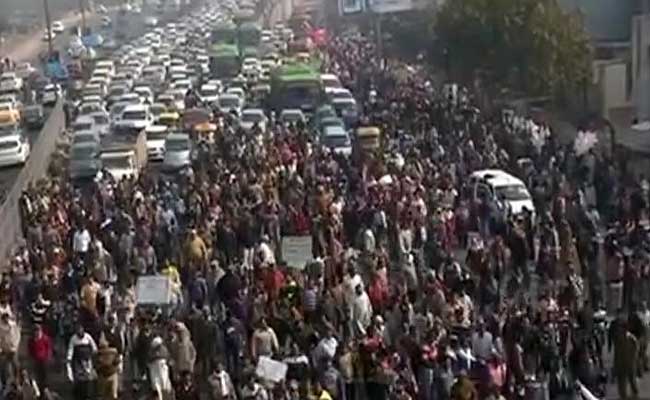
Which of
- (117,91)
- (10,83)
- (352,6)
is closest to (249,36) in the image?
(352,6)

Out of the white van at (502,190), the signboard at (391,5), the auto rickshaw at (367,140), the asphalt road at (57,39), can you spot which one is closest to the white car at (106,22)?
the asphalt road at (57,39)

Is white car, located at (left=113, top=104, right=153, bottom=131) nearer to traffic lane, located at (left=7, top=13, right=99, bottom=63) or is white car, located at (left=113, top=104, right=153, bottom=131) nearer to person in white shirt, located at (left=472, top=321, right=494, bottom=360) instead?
person in white shirt, located at (left=472, top=321, right=494, bottom=360)

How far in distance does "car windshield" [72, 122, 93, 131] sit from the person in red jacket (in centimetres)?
1913

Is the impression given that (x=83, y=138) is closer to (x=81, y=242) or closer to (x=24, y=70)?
(x=81, y=242)

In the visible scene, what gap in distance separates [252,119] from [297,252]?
16.4 meters

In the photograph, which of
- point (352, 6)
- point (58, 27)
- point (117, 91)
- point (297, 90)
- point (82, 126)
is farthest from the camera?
point (58, 27)

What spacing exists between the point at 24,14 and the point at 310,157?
236 ft

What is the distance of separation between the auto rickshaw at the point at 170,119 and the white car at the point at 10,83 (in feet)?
42.6

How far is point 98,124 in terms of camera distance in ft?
118

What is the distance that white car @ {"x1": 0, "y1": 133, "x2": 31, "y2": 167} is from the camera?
3103cm

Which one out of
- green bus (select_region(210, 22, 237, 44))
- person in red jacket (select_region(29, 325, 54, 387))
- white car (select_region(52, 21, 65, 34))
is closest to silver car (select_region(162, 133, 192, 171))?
person in red jacket (select_region(29, 325, 54, 387))

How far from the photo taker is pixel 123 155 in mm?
29516

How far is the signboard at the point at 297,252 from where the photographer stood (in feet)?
57.2

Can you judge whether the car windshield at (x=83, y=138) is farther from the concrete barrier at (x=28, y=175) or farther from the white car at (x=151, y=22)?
the white car at (x=151, y=22)
